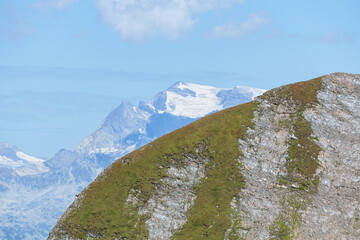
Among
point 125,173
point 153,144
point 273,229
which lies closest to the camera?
point 273,229

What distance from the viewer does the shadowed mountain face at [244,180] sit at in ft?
302

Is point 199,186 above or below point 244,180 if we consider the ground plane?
below

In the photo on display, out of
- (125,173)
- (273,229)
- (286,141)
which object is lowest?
(273,229)

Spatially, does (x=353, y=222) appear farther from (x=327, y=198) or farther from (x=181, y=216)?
(x=181, y=216)

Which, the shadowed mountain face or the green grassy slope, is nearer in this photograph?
the shadowed mountain face

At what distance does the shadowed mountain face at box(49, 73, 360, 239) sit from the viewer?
302ft

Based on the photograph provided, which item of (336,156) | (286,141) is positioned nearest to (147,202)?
(286,141)

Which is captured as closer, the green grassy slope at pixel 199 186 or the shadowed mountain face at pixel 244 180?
the shadowed mountain face at pixel 244 180

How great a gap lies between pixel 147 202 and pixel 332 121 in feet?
155

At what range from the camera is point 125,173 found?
334 feet

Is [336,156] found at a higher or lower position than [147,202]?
higher

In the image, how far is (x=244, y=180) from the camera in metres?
98.8

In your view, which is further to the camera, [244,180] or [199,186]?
[199,186]

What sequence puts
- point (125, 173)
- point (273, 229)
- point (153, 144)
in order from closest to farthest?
point (273, 229) → point (125, 173) → point (153, 144)
